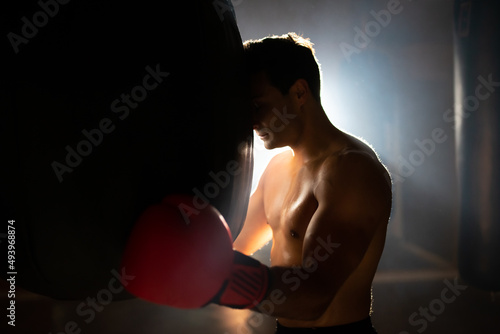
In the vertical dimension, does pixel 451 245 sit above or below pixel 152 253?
below

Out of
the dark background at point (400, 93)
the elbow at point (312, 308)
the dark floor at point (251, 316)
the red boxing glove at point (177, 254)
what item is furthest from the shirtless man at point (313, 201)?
the dark background at point (400, 93)

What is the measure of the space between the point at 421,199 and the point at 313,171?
11.8ft

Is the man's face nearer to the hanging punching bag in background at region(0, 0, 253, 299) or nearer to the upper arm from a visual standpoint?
the upper arm

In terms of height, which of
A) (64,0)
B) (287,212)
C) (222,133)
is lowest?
(287,212)

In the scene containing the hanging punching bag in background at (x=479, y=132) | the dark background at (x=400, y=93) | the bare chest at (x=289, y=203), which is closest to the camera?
the bare chest at (x=289, y=203)

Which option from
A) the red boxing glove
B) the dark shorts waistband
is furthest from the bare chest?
the red boxing glove

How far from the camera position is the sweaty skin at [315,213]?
2.48ft

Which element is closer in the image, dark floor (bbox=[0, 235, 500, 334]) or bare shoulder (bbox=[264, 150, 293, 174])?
bare shoulder (bbox=[264, 150, 293, 174])

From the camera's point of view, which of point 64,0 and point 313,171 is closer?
point 64,0

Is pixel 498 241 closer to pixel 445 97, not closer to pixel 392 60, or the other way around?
pixel 445 97

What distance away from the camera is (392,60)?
13.9 feet

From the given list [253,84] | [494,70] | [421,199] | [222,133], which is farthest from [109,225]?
[421,199]

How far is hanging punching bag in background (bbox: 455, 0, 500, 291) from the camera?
2457mm

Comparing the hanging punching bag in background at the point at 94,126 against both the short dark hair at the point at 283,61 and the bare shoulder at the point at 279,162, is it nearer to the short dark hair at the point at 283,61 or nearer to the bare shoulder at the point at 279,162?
the short dark hair at the point at 283,61
